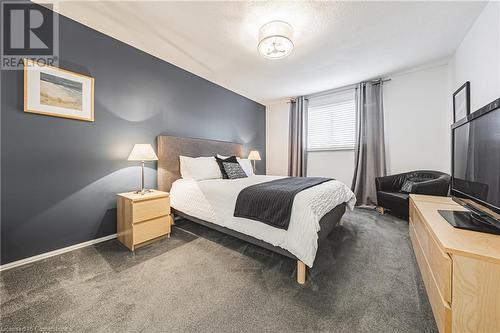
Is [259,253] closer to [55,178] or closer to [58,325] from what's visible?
[58,325]

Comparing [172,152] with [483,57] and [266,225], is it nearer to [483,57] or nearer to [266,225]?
[266,225]

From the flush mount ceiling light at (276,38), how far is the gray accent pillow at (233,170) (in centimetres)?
171

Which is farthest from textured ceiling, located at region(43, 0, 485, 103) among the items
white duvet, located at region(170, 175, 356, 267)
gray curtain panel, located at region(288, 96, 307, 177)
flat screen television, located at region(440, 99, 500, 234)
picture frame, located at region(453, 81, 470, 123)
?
white duvet, located at region(170, 175, 356, 267)

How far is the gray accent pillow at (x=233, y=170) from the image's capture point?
3.02 m

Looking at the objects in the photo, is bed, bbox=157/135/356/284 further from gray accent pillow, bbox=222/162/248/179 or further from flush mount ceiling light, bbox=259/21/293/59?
flush mount ceiling light, bbox=259/21/293/59

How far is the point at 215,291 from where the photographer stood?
1.41 m

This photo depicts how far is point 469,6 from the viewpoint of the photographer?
1.88 m

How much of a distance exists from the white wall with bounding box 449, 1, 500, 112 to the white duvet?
5.71 ft

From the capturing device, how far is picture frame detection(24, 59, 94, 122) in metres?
1.81

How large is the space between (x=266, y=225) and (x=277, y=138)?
12.3ft

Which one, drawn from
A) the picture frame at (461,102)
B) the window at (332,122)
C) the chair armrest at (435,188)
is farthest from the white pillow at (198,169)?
the picture frame at (461,102)

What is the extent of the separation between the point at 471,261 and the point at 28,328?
2483mm

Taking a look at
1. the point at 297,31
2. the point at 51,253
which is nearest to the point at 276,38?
the point at 297,31
